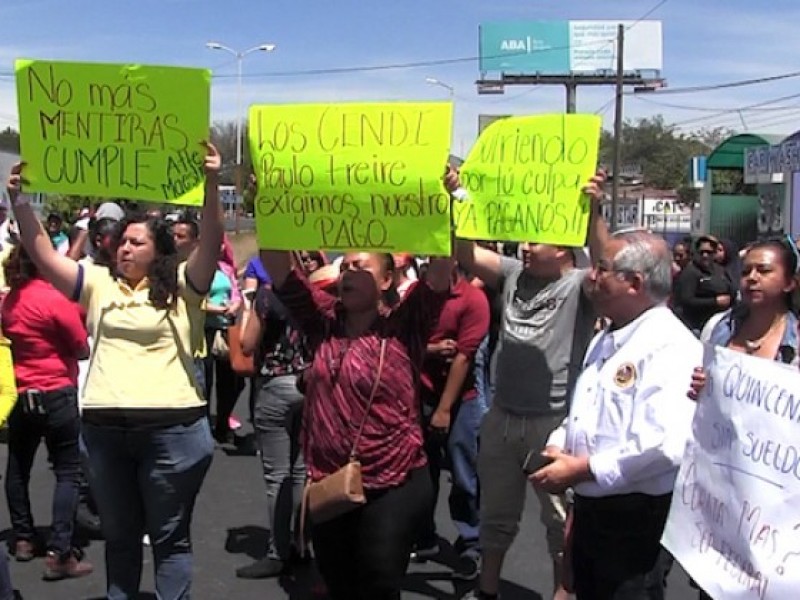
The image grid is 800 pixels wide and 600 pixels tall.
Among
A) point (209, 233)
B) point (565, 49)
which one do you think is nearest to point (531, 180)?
point (209, 233)

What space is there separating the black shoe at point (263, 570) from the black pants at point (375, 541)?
75.6 inches

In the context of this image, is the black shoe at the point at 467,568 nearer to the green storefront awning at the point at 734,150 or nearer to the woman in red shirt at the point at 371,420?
the woman in red shirt at the point at 371,420

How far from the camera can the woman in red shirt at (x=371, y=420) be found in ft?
12.2

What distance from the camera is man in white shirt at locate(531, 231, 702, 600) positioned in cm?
324

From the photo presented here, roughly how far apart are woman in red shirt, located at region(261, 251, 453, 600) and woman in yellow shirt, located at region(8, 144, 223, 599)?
54cm

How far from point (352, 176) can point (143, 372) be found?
1.09m

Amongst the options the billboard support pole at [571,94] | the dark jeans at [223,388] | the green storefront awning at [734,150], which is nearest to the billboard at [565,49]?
the billboard support pole at [571,94]

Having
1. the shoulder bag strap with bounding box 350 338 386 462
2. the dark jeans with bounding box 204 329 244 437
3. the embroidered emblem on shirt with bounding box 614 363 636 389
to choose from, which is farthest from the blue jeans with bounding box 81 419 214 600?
the dark jeans with bounding box 204 329 244 437

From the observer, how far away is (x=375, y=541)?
3736mm

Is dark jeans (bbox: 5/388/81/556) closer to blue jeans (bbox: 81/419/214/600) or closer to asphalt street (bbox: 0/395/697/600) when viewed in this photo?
asphalt street (bbox: 0/395/697/600)

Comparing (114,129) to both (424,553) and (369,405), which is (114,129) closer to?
(369,405)

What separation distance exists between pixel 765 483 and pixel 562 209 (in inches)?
60.4

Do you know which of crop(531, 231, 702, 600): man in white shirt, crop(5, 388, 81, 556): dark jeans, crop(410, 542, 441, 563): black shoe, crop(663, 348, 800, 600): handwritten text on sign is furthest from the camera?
crop(410, 542, 441, 563): black shoe

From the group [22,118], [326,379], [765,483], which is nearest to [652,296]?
[765,483]
